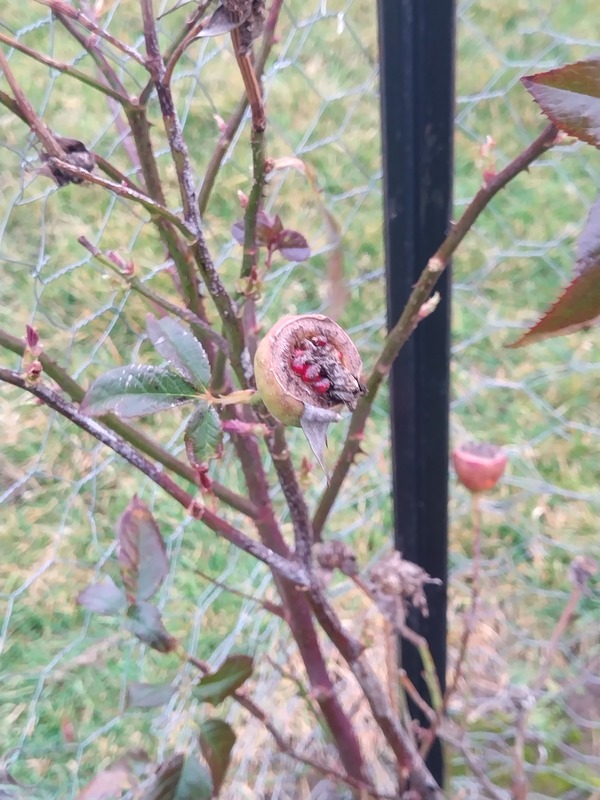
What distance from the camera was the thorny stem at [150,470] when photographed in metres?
0.25

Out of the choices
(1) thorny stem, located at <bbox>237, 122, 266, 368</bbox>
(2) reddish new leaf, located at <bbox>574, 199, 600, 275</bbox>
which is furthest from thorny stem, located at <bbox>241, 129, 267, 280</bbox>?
(2) reddish new leaf, located at <bbox>574, 199, 600, 275</bbox>

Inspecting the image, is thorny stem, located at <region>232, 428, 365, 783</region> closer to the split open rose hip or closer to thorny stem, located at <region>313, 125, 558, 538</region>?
thorny stem, located at <region>313, 125, 558, 538</region>

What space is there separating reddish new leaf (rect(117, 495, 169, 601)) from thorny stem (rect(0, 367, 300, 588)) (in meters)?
0.11

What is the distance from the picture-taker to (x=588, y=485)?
41.9 inches

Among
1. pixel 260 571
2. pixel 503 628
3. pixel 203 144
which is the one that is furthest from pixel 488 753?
pixel 203 144

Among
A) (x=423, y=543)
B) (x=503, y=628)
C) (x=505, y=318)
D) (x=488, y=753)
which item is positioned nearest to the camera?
(x=423, y=543)

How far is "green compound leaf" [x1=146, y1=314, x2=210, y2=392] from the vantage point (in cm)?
28

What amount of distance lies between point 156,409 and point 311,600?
16 cm

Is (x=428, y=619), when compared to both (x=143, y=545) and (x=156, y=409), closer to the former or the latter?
(x=143, y=545)

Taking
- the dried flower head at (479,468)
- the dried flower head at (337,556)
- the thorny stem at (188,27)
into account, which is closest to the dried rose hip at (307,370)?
the thorny stem at (188,27)

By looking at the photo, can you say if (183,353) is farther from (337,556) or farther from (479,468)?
(479,468)

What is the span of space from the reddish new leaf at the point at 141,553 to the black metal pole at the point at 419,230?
0.22 m

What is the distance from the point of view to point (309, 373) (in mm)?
235

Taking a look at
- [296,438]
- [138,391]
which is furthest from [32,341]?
[296,438]
